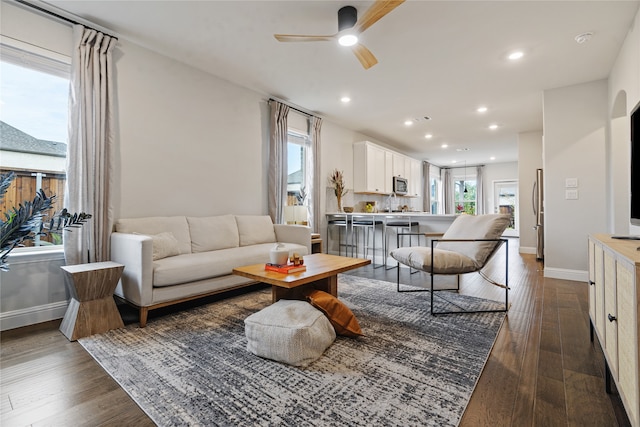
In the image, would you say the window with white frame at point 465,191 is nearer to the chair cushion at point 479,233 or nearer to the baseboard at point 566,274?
the baseboard at point 566,274

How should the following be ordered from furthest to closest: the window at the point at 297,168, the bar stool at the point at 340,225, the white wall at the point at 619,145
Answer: the bar stool at the point at 340,225 → the window at the point at 297,168 → the white wall at the point at 619,145

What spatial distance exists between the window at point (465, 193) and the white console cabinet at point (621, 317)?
997 cm

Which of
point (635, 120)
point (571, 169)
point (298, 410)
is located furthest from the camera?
point (571, 169)

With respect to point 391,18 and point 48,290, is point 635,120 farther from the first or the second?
point 48,290

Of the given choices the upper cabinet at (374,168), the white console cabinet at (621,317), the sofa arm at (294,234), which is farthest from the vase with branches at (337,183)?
the white console cabinet at (621,317)

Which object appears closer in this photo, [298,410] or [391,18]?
[298,410]

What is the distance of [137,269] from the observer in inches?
95.1

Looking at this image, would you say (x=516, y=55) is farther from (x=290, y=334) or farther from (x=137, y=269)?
(x=137, y=269)

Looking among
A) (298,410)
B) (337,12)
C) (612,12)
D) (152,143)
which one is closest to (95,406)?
(298,410)

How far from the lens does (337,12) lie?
8.51ft

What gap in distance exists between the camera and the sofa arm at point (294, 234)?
13.3ft

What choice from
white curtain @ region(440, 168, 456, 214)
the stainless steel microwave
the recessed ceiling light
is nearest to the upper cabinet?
the stainless steel microwave

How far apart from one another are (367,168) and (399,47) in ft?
10.5

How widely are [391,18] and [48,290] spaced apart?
381 centimetres
